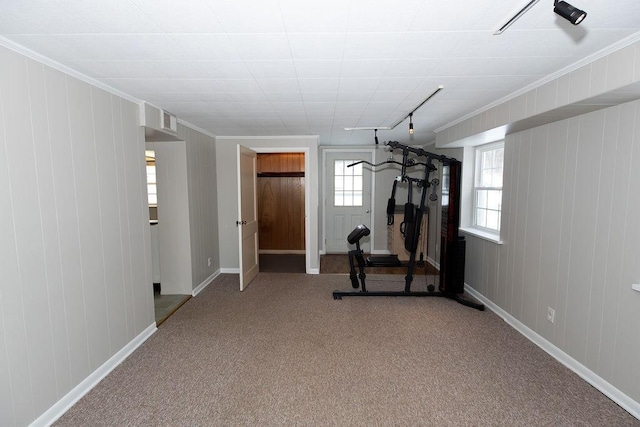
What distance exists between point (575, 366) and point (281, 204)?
521 centimetres

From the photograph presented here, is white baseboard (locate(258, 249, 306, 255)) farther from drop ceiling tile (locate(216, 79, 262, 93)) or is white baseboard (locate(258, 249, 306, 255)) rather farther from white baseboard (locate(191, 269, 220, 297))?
drop ceiling tile (locate(216, 79, 262, 93))

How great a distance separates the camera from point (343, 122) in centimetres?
387

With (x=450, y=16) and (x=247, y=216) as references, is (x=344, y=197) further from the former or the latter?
(x=450, y=16)

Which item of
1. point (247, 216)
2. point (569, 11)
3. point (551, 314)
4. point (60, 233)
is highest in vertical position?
point (569, 11)

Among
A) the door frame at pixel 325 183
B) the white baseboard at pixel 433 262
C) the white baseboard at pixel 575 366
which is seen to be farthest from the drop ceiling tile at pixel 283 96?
the white baseboard at pixel 433 262

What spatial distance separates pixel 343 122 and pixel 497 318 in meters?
2.83

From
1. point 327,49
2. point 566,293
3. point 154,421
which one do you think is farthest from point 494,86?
point 154,421

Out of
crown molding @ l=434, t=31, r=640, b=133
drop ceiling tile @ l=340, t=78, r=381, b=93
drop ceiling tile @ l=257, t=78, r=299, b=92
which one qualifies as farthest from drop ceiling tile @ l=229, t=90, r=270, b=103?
crown molding @ l=434, t=31, r=640, b=133

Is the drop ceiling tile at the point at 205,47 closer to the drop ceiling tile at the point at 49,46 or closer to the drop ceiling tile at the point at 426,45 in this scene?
the drop ceiling tile at the point at 49,46

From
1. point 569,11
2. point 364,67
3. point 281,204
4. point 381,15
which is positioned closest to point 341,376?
point 364,67

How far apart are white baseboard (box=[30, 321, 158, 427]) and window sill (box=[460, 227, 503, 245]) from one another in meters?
3.74

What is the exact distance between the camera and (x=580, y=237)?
2.38 metres

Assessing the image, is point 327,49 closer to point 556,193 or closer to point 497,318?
point 556,193

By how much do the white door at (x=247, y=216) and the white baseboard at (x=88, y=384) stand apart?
1507mm
